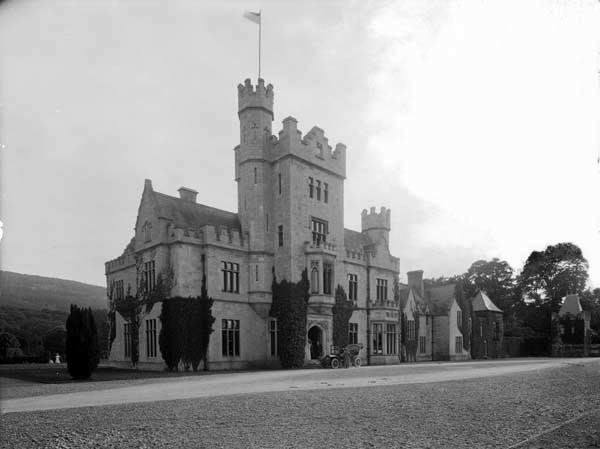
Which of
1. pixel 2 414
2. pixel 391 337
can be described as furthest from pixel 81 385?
pixel 391 337

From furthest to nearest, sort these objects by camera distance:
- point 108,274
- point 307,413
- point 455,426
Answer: point 108,274 < point 307,413 < point 455,426

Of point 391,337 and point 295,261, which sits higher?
point 295,261

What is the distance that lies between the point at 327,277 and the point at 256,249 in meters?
5.10

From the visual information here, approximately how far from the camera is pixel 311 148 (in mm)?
33688

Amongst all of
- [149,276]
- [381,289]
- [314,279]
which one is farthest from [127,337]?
[381,289]

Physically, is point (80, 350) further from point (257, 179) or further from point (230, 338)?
point (257, 179)

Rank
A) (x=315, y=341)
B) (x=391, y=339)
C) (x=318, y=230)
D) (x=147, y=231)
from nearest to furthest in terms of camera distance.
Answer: (x=147, y=231), (x=315, y=341), (x=318, y=230), (x=391, y=339)

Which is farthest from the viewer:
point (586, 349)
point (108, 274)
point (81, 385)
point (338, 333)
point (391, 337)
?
point (586, 349)

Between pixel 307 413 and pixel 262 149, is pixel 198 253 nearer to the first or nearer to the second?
pixel 262 149

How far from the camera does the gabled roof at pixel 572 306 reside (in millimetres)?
58000

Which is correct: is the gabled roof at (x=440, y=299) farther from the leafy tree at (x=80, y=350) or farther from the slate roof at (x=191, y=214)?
the leafy tree at (x=80, y=350)

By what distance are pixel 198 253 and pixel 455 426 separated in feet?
70.2

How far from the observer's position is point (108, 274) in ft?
120

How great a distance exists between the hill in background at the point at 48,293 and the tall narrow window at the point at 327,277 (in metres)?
62.9
